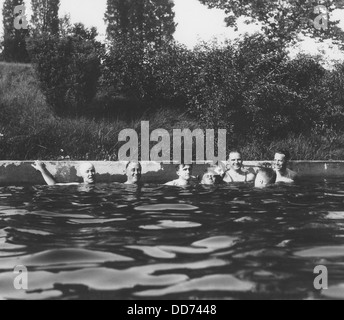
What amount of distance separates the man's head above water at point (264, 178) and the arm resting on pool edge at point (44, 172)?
3976mm

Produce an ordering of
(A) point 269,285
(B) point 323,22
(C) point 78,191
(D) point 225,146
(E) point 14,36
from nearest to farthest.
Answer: (A) point 269,285, (C) point 78,191, (D) point 225,146, (B) point 323,22, (E) point 14,36

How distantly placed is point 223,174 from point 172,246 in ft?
18.8

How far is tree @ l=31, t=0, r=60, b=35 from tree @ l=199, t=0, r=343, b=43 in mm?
9501

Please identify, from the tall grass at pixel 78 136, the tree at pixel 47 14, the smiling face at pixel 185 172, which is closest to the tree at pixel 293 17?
the tall grass at pixel 78 136

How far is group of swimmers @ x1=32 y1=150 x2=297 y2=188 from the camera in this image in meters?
9.46

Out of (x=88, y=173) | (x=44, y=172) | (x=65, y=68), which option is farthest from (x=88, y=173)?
(x=65, y=68)

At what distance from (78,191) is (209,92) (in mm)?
6705

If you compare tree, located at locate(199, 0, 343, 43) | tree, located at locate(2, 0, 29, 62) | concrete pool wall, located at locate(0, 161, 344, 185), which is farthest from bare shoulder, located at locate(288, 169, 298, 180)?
tree, located at locate(2, 0, 29, 62)

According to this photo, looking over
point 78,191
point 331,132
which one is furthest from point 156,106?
point 78,191

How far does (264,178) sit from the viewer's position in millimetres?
9523

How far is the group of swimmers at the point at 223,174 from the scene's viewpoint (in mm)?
9461

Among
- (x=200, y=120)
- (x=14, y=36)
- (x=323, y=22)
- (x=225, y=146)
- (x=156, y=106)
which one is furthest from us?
(x=14, y=36)

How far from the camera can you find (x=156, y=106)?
1594cm
